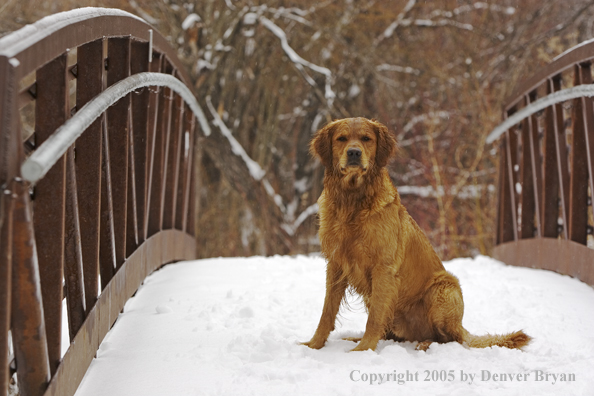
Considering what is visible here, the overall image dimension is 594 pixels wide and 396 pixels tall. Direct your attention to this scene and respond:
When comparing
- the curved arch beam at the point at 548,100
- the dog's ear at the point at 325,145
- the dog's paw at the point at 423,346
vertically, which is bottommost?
the dog's paw at the point at 423,346

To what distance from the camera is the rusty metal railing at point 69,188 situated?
6.39 ft

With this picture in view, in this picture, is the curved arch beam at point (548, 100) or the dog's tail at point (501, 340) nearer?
the dog's tail at point (501, 340)

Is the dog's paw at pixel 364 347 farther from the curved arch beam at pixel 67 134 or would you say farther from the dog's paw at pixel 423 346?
the curved arch beam at pixel 67 134

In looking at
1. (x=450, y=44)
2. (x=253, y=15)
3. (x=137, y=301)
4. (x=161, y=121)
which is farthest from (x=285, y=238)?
(x=137, y=301)

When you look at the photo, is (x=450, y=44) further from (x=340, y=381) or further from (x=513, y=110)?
(x=340, y=381)

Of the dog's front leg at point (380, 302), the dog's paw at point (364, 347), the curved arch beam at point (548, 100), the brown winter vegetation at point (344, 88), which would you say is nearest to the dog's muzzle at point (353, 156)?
the dog's front leg at point (380, 302)

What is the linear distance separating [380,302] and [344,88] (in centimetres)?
1145

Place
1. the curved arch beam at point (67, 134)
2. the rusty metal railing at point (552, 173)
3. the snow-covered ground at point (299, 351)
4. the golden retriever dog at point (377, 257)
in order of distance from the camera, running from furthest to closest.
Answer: the rusty metal railing at point (552, 173)
the golden retriever dog at point (377, 257)
the snow-covered ground at point (299, 351)
the curved arch beam at point (67, 134)

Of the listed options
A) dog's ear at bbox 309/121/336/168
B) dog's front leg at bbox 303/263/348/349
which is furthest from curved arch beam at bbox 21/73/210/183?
dog's front leg at bbox 303/263/348/349

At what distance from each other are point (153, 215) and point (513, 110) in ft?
13.8

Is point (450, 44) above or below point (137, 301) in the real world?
above

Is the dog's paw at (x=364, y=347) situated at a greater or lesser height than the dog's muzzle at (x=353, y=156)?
lesser

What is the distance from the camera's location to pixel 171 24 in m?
12.7

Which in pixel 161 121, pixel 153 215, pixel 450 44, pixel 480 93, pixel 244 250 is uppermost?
pixel 450 44
